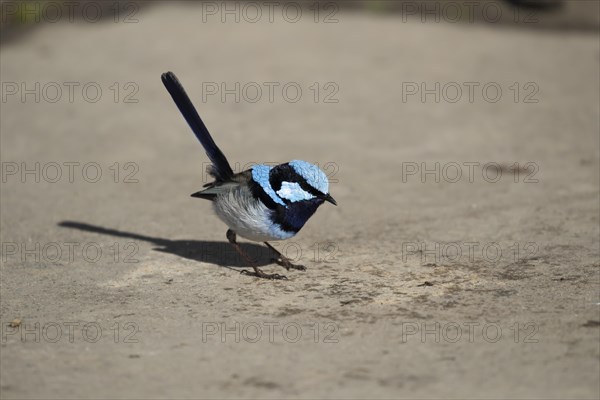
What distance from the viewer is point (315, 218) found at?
7.47m

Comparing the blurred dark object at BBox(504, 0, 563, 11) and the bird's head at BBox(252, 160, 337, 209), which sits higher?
the blurred dark object at BBox(504, 0, 563, 11)

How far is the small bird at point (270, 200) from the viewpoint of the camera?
5715mm

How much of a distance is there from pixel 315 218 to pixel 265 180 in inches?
62.5

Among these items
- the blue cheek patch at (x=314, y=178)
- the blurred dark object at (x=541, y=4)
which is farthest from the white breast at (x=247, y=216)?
the blurred dark object at (x=541, y=4)

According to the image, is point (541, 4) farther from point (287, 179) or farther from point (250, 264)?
point (287, 179)

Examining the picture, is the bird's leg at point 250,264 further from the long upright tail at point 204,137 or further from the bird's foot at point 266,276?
the long upright tail at point 204,137

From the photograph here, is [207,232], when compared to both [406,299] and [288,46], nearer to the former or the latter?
[406,299]

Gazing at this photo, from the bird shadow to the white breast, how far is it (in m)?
0.43

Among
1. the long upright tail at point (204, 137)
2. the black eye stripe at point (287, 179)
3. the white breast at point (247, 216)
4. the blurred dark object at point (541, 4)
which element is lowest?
the white breast at point (247, 216)

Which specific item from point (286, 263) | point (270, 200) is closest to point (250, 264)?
point (286, 263)

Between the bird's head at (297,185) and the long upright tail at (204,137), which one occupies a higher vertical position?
the long upright tail at (204,137)

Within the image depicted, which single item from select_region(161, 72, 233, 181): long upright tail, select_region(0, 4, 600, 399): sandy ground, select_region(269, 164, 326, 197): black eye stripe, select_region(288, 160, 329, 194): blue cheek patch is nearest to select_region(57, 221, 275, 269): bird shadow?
select_region(0, 4, 600, 399): sandy ground

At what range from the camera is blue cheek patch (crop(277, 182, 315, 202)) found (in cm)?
574

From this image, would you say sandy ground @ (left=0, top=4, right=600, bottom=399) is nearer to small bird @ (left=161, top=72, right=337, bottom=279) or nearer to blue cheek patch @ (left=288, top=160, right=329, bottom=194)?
small bird @ (left=161, top=72, right=337, bottom=279)
